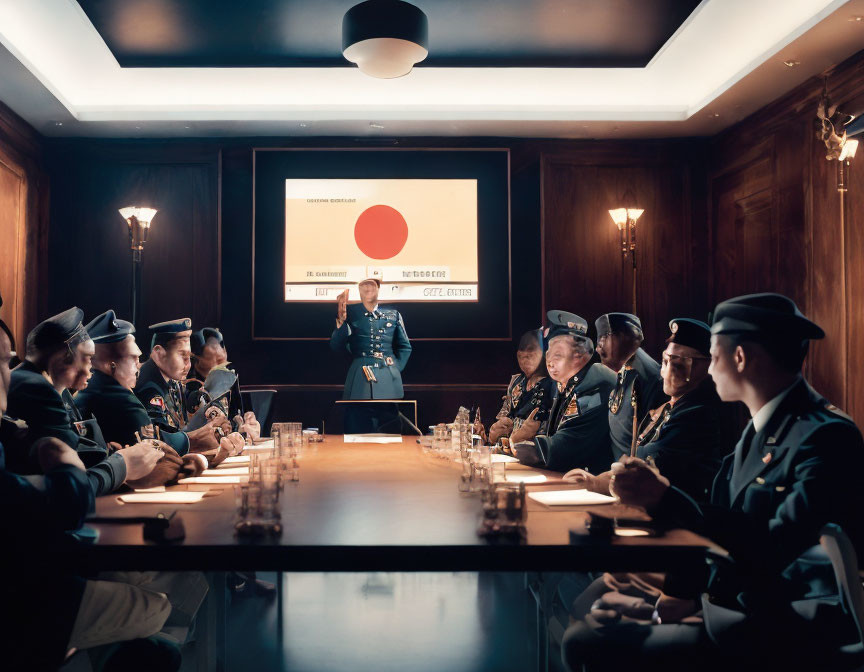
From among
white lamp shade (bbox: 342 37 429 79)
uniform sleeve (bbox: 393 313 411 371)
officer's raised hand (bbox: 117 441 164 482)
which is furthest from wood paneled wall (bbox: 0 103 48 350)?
officer's raised hand (bbox: 117 441 164 482)

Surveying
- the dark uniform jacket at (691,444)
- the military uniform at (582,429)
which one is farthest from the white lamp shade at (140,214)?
the dark uniform jacket at (691,444)

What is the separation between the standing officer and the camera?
6.06 meters

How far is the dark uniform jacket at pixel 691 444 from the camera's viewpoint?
2.36 metres

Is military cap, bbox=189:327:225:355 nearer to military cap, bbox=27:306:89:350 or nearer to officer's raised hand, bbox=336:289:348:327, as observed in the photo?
officer's raised hand, bbox=336:289:348:327

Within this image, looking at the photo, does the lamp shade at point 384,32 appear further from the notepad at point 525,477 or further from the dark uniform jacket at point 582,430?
the notepad at point 525,477

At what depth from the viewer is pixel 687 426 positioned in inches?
94.5

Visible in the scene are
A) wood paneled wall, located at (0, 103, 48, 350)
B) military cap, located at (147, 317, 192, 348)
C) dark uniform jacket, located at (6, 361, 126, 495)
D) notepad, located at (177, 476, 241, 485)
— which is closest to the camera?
dark uniform jacket, located at (6, 361, 126, 495)

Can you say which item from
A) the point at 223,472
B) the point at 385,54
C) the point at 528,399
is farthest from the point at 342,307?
the point at 223,472

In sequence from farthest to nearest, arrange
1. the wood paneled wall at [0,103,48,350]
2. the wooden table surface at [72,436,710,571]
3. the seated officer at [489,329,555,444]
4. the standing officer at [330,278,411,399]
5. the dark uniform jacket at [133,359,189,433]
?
the standing officer at [330,278,411,399], the wood paneled wall at [0,103,48,350], the seated officer at [489,329,555,444], the dark uniform jacket at [133,359,189,433], the wooden table surface at [72,436,710,571]

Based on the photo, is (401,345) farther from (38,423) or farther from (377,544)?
(377,544)

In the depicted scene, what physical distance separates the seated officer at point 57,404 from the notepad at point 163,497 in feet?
0.19

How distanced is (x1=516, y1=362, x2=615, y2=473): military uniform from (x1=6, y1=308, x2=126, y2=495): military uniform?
1.71 metres

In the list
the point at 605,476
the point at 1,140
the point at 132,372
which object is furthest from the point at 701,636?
the point at 1,140

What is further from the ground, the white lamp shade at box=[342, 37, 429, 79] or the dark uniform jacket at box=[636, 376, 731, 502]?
the white lamp shade at box=[342, 37, 429, 79]
